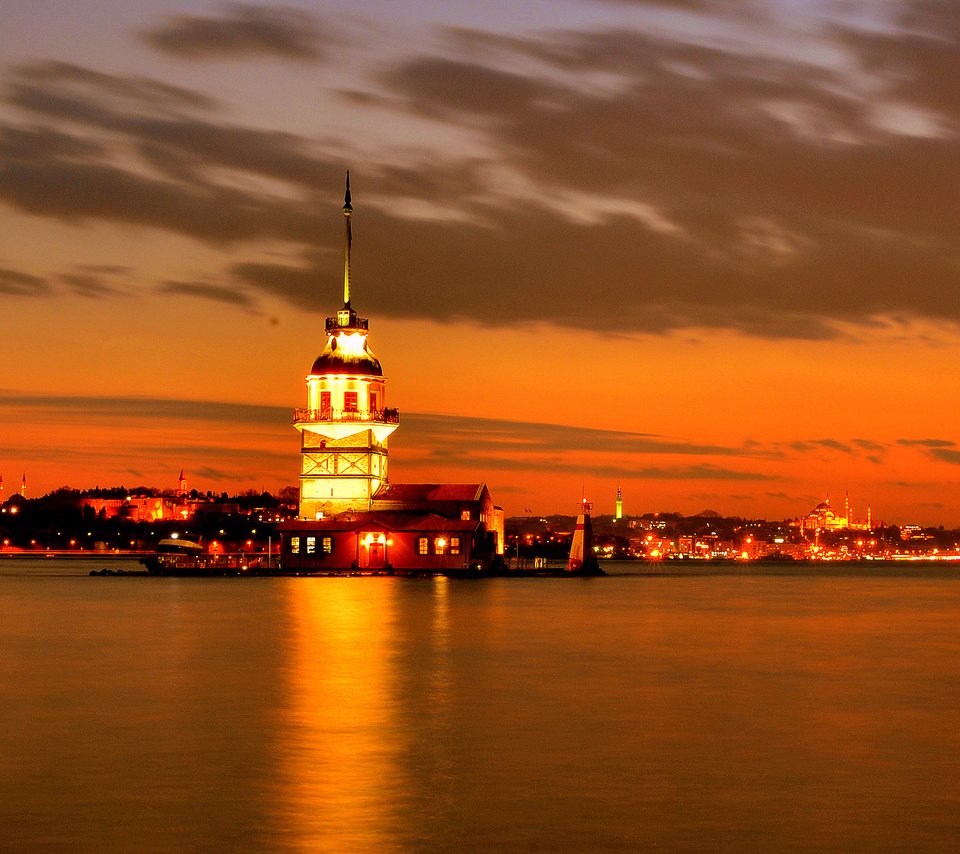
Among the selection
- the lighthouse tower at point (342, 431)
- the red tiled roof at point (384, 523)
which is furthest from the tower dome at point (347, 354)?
the red tiled roof at point (384, 523)

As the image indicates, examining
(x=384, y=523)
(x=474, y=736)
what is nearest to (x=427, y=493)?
(x=384, y=523)

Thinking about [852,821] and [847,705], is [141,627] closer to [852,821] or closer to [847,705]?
[847,705]

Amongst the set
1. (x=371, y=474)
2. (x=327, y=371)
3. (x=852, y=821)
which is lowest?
(x=852, y=821)

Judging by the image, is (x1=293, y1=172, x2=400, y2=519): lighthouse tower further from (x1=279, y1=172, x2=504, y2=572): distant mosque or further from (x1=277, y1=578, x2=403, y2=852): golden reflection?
(x1=277, y1=578, x2=403, y2=852): golden reflection

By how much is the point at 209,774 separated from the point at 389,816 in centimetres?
443

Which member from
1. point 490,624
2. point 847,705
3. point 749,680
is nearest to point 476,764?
point 847,705

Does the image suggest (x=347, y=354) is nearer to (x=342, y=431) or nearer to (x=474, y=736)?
(x=342, y=431)

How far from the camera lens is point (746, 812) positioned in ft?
69.5

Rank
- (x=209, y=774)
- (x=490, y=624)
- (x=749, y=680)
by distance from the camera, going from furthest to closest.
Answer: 1. (x=490, y=624)
2. (x=749, y=680)
3. (x=209, y=774)

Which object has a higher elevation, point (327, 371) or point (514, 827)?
point (327, 371)

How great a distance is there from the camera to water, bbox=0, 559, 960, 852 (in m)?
20.2

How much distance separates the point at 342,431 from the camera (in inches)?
4154

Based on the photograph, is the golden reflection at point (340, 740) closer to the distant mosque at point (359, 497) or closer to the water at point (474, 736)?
the water at point (474, 736)

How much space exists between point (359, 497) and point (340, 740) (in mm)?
76986
